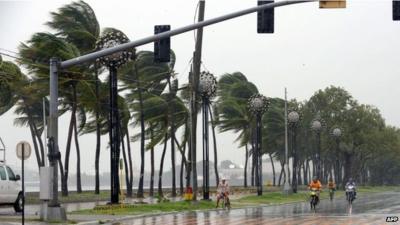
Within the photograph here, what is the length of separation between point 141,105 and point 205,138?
15.3 metres

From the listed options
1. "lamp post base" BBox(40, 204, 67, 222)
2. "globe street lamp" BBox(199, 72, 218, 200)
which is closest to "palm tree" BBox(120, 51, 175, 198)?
"globe street lamp" BBox(199, 72, 218, 200)

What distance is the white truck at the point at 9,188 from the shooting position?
30500 mm

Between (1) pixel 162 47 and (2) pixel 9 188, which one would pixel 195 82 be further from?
A: (1) pixel 162 47

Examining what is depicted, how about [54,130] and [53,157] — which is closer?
[53,157]

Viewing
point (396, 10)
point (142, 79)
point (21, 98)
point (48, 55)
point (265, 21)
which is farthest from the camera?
point (142, 79)

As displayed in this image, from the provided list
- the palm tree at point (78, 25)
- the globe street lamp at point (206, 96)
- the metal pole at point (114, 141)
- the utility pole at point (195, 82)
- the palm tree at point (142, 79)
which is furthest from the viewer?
the palm tree at point (142, 79)

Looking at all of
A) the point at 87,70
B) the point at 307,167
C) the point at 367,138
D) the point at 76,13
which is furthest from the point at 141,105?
the point at 307,167

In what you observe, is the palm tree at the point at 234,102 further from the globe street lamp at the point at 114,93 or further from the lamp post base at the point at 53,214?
the lamp post base at the point at 53,214

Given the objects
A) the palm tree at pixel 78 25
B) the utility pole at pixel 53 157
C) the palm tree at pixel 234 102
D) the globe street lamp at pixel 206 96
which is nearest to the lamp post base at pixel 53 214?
the utility pole at pixel 53 157

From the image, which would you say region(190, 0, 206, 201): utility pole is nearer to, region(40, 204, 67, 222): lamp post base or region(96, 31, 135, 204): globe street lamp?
region(96, 31, 135, 204): globe street lamp

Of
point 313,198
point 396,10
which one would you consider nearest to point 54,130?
point 396,10

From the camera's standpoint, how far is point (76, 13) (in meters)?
51.7

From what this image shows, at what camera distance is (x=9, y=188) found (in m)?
30.8

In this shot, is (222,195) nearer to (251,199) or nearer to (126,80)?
(251,199)
